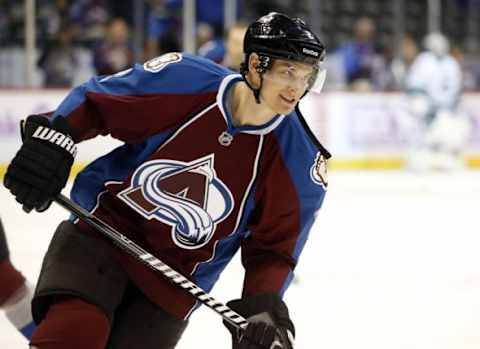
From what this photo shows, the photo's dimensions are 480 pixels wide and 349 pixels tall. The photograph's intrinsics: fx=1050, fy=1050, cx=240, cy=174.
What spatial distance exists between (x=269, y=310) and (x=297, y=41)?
1.79ft

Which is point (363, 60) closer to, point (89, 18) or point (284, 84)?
point (89, 18)

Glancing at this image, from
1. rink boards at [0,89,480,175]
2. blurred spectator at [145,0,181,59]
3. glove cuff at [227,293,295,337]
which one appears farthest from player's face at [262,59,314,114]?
rink boards at [0,89,480,175]

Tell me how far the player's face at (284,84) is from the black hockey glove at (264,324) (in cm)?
40

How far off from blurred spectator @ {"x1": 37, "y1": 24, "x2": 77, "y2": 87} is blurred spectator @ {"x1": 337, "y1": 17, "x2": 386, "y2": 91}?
103 inches

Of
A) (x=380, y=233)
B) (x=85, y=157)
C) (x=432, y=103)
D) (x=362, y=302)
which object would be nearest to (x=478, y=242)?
(x=380, y=233)

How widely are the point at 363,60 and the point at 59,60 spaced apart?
2.97 m

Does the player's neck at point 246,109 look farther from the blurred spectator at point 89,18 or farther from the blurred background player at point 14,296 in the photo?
the blurred spectator at point 89,18

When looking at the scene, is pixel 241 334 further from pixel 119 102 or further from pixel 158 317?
pixel 119 102

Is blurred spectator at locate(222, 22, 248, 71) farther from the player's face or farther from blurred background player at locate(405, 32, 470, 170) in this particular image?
blurred background player at locate(405, 32, 470, 170)

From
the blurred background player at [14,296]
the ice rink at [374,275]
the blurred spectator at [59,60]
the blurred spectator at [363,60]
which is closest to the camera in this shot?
the blurred background player at [14,296]

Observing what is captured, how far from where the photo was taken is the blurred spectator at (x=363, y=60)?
31.0 ft

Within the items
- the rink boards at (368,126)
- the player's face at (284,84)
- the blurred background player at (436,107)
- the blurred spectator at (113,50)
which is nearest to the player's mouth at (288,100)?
the player's face at (284,84)

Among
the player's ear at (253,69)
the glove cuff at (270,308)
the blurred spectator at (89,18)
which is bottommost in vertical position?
the glove cuff at (270,308)

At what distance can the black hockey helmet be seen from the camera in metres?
2.09
